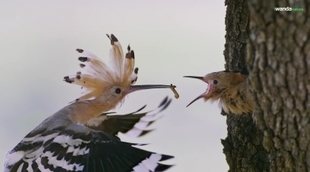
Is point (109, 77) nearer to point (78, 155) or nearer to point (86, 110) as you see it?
point (86, 110)

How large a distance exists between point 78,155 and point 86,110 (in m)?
0.31

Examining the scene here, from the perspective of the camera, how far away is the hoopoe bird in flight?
1895 millimetres

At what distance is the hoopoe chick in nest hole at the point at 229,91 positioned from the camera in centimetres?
173

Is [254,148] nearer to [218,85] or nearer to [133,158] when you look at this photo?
[218,85]

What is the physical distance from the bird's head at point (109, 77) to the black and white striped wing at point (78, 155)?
25cm

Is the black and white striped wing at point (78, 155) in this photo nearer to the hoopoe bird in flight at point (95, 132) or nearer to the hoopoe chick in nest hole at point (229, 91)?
the hoopoe bird in flight at point (95, 132)

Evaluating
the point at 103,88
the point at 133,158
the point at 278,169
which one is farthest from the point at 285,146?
the point at 103,88

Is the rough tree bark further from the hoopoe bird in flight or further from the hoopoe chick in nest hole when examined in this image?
the hoopoe bird in flight

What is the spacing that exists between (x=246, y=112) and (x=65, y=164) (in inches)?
24.4

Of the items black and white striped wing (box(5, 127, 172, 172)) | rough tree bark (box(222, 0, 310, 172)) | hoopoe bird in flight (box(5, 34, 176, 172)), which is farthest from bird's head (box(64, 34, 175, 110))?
rough tree bark (box(222, 0, 310, 172))

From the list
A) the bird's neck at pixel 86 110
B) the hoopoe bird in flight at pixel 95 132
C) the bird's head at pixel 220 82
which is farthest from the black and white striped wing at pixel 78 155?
the bird's head at pixel 220 82

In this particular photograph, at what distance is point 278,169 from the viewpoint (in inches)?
60.7

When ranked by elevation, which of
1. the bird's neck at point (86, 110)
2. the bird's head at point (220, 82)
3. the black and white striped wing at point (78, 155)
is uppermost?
the bird's head at point (220, 82)

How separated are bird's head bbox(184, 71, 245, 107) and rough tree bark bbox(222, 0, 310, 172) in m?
0.12
